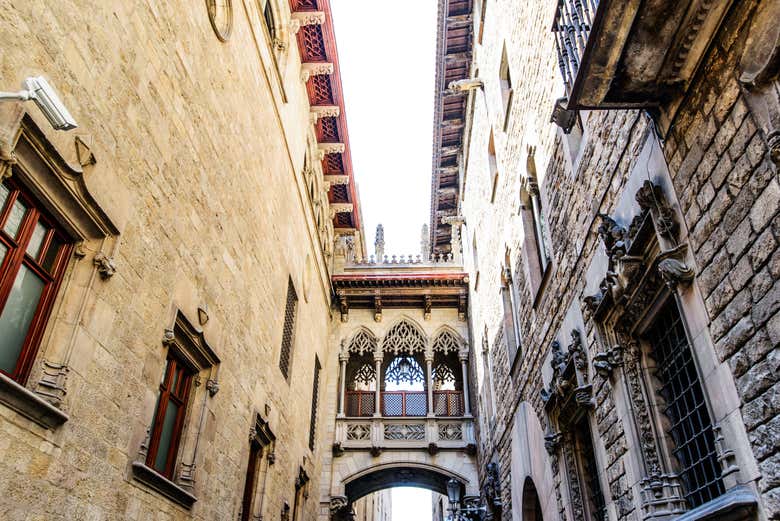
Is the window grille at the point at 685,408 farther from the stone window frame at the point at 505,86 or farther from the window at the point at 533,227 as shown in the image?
the stone window frame at the point at 505,86

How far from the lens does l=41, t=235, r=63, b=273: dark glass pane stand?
16.0ft

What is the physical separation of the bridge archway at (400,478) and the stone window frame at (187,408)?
9748 millimetres

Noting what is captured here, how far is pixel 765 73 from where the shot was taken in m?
3.41

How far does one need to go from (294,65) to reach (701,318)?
11.9m

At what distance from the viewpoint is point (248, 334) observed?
9734mm

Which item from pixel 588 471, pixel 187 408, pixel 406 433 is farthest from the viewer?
pixel 406 433

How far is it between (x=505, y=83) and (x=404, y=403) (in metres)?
9.95

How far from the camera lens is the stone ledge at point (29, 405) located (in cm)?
400

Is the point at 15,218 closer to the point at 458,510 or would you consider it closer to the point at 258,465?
the point at 258,465

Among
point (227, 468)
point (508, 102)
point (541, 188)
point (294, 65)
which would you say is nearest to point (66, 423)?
point (227, 468)

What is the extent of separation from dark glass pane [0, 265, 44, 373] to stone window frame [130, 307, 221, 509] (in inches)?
74.1

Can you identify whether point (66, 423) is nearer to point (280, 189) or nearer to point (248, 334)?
point (248, 334)

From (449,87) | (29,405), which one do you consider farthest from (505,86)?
(29,405)

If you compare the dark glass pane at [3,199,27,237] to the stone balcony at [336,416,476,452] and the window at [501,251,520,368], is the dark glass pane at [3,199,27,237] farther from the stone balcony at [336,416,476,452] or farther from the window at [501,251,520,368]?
the stone balcony at [336,416,476,452]
